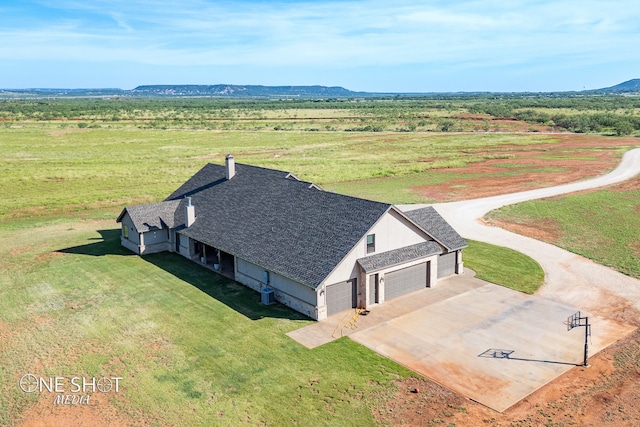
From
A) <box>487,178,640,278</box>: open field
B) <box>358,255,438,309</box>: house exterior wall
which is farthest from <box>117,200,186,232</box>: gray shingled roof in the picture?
<box>487,178,640,278</box>: open field

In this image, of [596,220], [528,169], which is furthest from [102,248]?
[528,169]

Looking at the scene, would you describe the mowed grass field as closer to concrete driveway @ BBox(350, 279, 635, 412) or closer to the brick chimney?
concrete driveway @ BBox(350, 279, 635, 412)

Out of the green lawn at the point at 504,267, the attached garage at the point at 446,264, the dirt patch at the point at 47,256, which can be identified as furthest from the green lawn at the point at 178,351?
the green lawn at the point at 504,267

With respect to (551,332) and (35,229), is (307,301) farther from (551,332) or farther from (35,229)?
(35,229)

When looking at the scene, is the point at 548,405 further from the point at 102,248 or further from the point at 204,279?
the point at 102,248

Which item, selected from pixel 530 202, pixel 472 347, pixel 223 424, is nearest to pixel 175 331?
pixel 223 424
